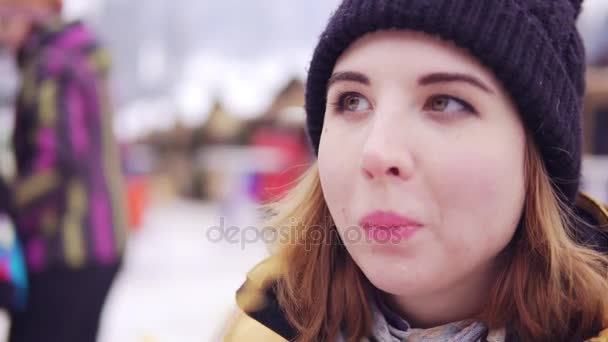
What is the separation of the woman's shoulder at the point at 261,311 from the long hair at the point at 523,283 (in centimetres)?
1

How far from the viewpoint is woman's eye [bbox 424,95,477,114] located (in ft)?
2.51

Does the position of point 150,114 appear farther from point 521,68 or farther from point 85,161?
point 521,68

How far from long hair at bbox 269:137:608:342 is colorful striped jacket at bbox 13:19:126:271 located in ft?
2.85

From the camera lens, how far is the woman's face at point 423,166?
73cm

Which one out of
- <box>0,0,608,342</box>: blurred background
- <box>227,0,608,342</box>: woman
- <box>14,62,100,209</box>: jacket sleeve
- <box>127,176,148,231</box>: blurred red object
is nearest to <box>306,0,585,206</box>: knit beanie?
<box>227,0,608,342</box>: woman

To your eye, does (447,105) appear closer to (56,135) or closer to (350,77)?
(350,77)

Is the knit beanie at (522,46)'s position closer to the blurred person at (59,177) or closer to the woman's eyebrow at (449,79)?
the woman's eyebrow at (449,79)

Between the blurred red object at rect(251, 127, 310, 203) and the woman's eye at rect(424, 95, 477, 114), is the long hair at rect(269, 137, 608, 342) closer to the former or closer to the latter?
the woman's eye at rect(424, 95, 477, 114)

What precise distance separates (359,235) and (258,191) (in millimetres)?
5136

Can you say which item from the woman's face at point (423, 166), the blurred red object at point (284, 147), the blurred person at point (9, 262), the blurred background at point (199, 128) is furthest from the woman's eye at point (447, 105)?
the blurred red object at point (284, 147)

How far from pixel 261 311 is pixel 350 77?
40 cm

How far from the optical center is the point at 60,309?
62.4 inches

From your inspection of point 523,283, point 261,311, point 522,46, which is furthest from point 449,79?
point 261,311

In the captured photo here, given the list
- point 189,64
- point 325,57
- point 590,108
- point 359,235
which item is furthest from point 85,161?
point 189,64
